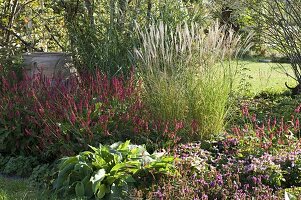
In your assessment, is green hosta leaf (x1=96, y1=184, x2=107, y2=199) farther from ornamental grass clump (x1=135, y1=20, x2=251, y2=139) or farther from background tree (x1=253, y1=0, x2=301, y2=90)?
background tree (x1=253, y1=0, x2=301, y2=90)

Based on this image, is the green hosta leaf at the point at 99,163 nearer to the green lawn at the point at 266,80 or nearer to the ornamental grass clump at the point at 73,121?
the ornamental grass clump at the point at 73,121

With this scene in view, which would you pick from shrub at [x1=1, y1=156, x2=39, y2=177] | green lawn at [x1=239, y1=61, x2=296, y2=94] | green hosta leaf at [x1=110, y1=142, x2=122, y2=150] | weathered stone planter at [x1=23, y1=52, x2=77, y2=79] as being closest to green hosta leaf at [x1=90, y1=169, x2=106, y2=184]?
green hosta leaf at [x1=110, y1=142, x2=122, y2=150]

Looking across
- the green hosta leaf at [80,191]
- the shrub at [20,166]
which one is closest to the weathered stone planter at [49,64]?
the shrub at [20,166]

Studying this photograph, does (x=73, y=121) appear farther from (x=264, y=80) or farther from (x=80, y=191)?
(x=264, y=80)

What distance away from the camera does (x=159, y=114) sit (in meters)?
5.29

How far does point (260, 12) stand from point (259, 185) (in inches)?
194

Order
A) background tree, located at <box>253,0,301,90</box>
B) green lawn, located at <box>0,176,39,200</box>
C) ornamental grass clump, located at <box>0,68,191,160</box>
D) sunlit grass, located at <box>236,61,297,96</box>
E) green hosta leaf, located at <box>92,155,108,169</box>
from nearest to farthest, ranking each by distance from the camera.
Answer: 1. green hosta leaf, located at <box>92,155,108,169</box>
2. green lawn, located at <box>0,176,39,200</box>
3. ornamental grass clump, located at <box>0,68,191,160</box>
4. background tree, located at <box>253,0,301,90</box>
5. sunlit grass, located at <box>236,61,297,96</box>

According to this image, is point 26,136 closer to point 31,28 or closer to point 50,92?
point 50,92

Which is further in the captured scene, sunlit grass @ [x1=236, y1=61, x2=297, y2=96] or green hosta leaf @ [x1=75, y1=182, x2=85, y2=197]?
sunlit grass @ [x1=236, y1=61, x2=297, y2=96]

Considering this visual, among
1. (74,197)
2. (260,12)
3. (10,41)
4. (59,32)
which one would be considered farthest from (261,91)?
(74,197)

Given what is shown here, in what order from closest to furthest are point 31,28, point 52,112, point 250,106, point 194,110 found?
point 52,112 < point 194,110 < point 250,106 < point 31,28

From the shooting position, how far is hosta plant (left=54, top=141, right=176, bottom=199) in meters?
4.05

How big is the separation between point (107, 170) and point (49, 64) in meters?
3.20

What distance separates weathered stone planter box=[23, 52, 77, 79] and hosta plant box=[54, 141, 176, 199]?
2792 mm
